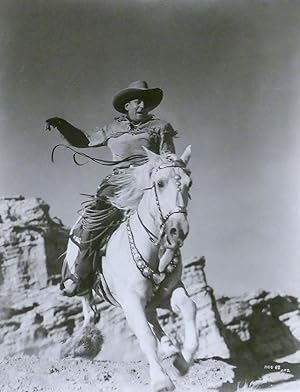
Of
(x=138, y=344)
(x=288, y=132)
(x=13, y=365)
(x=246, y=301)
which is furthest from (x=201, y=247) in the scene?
(x=13, y=365)

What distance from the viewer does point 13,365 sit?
2.77 m

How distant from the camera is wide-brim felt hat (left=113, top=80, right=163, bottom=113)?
2.96 meters

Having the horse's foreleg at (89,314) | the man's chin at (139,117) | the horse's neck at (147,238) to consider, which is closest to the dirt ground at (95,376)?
the horse's foreleg at (89,314)

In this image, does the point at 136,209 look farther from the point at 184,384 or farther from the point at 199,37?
the point at 199,37

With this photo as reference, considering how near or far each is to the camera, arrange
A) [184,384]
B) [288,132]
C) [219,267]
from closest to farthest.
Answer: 1. [184,384]
2. [219,267]
3. [288,132]

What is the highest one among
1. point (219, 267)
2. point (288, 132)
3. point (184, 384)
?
point (288, 132)

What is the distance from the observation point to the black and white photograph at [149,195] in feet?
8.92

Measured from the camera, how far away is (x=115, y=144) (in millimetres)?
2932

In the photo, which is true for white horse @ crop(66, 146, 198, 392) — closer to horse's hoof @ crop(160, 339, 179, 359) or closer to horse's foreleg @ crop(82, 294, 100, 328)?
horse's hoof @ crop(160, 339, 179, 359)

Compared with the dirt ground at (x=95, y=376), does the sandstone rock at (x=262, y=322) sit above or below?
above

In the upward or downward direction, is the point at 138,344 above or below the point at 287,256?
below

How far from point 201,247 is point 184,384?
63 cm

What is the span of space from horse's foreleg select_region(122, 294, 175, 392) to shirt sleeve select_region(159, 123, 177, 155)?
2.29ft

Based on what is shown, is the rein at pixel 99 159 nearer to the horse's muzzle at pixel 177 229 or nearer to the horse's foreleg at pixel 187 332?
the horse's muzzle at pixel 177 229
